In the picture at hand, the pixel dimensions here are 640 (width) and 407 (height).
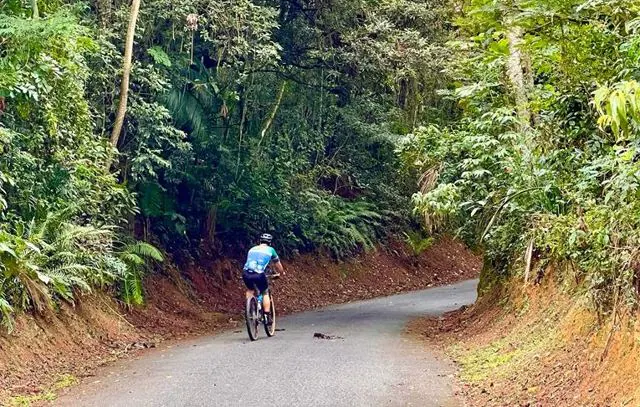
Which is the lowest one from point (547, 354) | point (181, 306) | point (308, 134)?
point (181, 306)

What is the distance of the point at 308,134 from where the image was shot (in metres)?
22.5

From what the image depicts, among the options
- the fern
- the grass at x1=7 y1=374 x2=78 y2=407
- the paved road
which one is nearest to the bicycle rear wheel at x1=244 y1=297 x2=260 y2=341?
the paved road

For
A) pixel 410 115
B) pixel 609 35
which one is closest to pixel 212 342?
pixel 609 35

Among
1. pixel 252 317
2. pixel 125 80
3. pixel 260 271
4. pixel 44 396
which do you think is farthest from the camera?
pixel 125 80

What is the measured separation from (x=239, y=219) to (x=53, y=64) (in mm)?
10436

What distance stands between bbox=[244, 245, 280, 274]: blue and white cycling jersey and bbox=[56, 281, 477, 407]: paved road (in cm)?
125

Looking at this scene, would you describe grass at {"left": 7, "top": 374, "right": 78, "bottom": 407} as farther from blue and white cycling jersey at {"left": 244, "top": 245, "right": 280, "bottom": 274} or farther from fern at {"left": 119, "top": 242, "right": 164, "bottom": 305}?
fern at {"left": 119, "top": 242, "right": 164, "bottom": 305}

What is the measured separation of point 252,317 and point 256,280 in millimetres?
742

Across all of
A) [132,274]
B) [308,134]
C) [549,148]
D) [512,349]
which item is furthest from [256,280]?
[308,134]

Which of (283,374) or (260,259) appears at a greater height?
(260,259)

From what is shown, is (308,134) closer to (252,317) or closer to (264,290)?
(264,290)

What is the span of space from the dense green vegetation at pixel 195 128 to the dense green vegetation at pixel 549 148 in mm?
4126

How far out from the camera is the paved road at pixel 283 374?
8.01 meters

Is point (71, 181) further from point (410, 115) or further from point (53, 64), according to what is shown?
point (410, 115)
